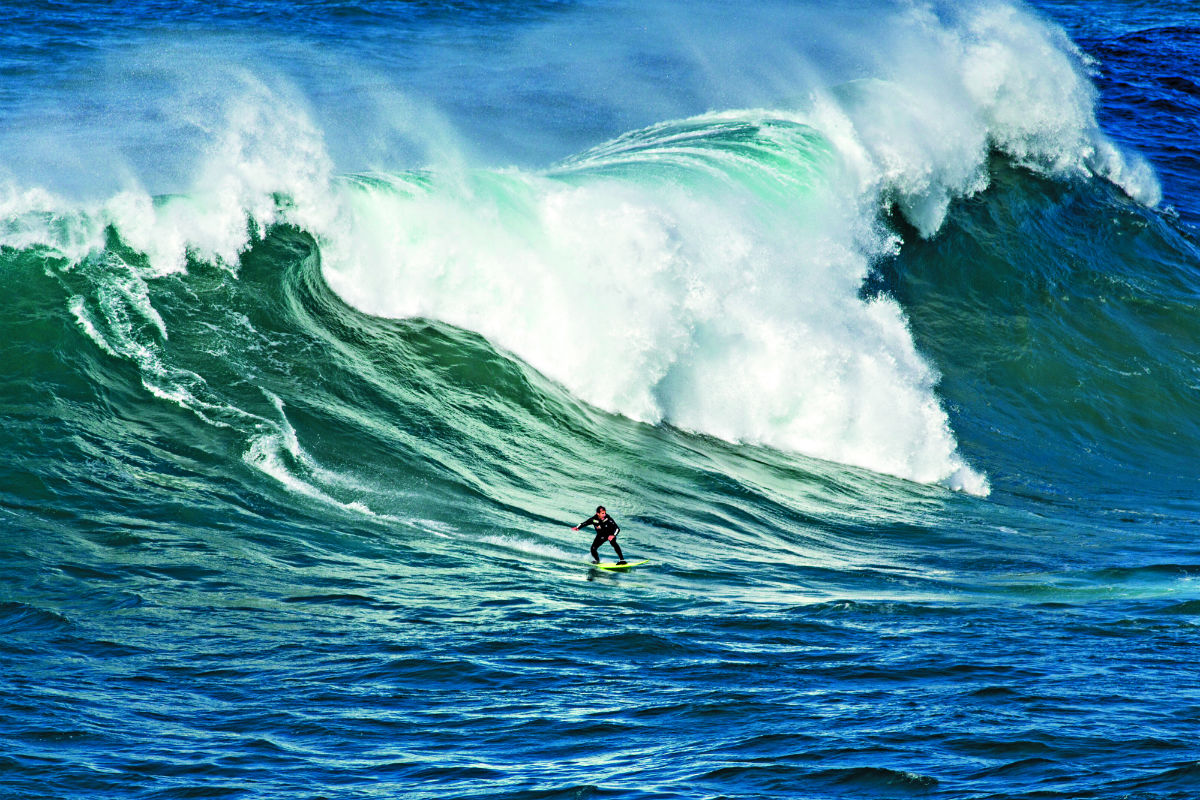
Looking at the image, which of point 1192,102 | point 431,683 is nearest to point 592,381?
point 431,683

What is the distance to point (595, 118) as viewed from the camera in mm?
24812

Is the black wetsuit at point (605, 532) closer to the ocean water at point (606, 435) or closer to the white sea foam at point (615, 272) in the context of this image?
the ocean water at point (606, 435)

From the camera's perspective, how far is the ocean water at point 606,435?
721 cm

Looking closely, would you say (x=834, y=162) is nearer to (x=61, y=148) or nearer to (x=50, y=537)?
(x=61, y=148)

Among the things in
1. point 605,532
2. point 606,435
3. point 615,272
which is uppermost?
point 615,272

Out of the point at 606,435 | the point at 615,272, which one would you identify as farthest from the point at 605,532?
the point at 615,272

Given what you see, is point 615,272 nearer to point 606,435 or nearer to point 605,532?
point 606,435

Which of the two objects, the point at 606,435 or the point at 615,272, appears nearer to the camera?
the point at 606,435

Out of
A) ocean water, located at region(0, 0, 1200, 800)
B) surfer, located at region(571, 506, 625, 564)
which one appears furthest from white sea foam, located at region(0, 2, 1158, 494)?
surfer, located at region(571, 506, 625, 564)

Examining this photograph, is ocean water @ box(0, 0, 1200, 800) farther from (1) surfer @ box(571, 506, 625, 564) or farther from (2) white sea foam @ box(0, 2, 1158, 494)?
(1) surfer @ box(571, 506, 625, 564)

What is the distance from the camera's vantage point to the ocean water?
7.21 meters

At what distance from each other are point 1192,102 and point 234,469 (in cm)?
2729

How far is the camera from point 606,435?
14.1 metres

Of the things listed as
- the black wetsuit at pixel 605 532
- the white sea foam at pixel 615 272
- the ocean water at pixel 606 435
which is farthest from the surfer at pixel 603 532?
the white sea foam at pixel 615 272
